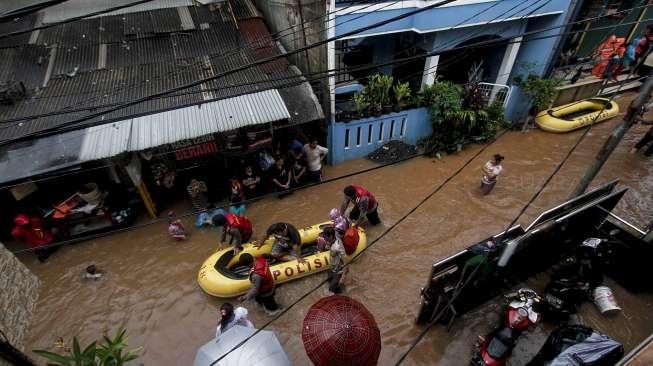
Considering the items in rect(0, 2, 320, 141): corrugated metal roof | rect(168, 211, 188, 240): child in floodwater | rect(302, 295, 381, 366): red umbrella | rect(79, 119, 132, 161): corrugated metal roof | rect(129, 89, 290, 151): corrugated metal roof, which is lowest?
rect(168, 211, 188, 240): child in floodwater

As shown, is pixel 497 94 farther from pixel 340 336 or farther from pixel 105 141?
pixel 105 141

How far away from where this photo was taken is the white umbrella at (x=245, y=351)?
4234 millimetres

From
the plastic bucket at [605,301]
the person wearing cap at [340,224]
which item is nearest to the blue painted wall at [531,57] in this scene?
the plastic bucket at [605,301]

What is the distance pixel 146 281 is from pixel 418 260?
597 cm

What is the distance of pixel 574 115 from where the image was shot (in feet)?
37.7

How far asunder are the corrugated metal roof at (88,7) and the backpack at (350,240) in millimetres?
10191

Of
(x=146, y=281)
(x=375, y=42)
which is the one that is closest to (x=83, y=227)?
(x=146, y=281)

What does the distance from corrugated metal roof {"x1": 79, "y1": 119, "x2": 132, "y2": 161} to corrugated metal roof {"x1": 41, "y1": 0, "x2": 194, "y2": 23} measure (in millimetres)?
5923

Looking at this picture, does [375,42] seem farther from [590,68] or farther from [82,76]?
[82,76]

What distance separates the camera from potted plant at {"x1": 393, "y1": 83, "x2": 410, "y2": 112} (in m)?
9.73

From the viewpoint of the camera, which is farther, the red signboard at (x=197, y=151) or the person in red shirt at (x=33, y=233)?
the red signboard at (x=197, y=151)

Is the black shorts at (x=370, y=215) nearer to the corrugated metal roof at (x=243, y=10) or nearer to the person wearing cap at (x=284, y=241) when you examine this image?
the person wearing cap at (x=284, y=241)

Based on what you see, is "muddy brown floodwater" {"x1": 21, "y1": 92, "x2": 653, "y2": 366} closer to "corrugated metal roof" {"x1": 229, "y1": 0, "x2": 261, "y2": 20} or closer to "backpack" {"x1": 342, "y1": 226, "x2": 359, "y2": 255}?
"backpack" {"x1": 342, "y1": 226, "x2": 359, "y2": 255}

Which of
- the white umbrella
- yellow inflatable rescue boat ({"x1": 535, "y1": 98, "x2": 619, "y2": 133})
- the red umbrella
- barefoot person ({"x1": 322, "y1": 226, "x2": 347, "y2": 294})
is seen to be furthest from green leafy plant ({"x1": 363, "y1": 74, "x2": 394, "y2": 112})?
the white umbrella
